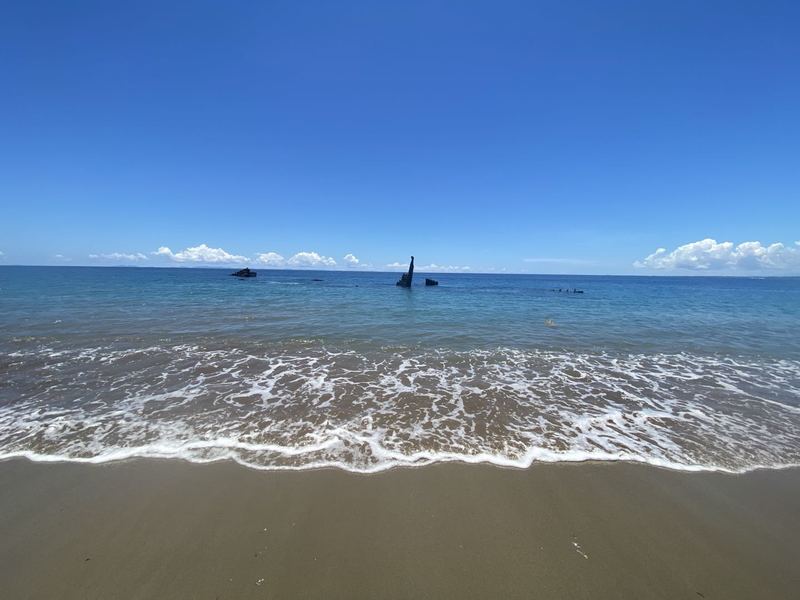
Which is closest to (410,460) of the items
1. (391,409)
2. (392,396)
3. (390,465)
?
(390,465)

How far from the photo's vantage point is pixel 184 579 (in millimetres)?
3178

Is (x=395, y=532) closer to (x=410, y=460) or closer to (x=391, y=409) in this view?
(x=410, y=460)

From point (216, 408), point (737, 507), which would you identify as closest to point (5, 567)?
point (216, 408)

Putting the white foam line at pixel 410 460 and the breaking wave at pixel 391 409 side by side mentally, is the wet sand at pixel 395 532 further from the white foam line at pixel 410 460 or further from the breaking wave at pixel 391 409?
the breaking wave at pixel 391 409

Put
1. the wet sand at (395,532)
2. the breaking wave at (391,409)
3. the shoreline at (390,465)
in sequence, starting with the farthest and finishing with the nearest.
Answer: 1. the breaking wave at (391,409)
2. the shoreline at (390,465)
3. the wet sand at (395,532)

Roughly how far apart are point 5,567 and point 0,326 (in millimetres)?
19264

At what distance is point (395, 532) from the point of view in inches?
148

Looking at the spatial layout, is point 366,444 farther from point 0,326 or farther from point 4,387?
point 0,326

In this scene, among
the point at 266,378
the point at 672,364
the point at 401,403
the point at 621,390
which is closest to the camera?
the point at 401,403

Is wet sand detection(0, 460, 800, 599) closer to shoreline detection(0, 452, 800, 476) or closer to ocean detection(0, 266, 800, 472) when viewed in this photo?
shoreline detection(0, 452, 800, 476)

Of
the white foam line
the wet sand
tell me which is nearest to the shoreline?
the white foam line

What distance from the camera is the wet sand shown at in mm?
3141

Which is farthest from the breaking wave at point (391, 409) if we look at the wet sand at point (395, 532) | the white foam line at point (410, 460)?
the wet sand at point (395, 532)

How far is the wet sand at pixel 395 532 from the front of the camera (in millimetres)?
3141
